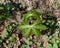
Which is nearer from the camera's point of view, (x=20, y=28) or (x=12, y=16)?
(x=20, y=28)

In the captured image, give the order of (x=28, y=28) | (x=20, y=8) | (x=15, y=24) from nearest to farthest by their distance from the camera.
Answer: (x=28, y=28), (x=15, y=24), (x=20, y=8)

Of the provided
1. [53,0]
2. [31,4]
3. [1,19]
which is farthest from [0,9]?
[53,0]

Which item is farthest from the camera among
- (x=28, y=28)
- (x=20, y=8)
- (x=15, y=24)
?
(x=20, y=8)

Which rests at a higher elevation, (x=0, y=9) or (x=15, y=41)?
(x=0, y=9)

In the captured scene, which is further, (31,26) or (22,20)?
(22,20)

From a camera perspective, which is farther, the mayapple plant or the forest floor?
the forest floor

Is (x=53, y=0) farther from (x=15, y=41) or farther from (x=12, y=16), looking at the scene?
(x=15, y=41)

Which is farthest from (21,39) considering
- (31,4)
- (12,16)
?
(31,4)

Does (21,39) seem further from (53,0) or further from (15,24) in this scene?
(53,0)

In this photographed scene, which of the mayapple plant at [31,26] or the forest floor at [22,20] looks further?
the forest floor at [22,20]
